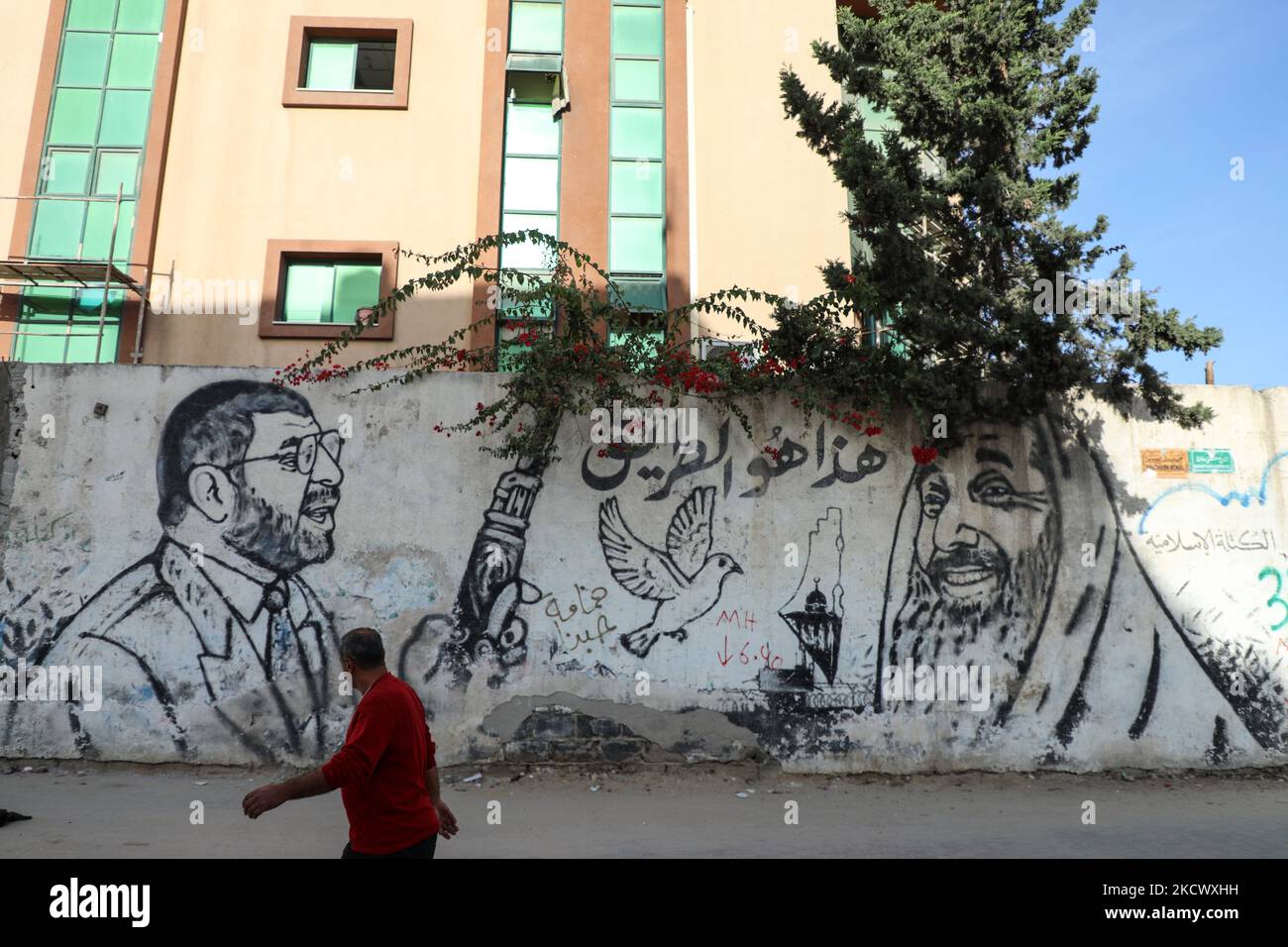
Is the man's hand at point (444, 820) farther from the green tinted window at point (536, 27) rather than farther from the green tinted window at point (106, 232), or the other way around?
the green tinted window at point (536, 27)

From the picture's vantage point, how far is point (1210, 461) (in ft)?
25.1

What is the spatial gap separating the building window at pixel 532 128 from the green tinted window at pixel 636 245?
3.02ft

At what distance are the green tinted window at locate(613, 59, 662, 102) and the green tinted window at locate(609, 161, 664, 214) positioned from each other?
3.89ft

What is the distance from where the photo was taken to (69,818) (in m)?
5.67

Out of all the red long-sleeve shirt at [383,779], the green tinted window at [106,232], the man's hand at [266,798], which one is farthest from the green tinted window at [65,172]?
the man's hand at [266,798]

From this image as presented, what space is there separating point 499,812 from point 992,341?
5.03 metres

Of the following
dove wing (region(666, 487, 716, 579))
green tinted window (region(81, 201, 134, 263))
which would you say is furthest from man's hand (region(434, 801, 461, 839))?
green tinted window (region(81, 201, 134, 263))

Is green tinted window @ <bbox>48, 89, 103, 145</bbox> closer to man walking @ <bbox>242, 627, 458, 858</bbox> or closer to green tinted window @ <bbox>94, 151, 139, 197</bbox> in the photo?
green tinted window @ <bbox>94, 151, 139, 197</bbox>

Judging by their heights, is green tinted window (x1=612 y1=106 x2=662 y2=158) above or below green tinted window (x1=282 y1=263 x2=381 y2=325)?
above

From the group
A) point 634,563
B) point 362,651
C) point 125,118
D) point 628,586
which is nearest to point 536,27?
point 125,118

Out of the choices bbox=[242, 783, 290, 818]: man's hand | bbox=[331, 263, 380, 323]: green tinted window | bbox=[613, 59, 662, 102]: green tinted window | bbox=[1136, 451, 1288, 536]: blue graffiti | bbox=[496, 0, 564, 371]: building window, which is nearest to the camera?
bbox=[242, 783, 290, 818]: man's hand

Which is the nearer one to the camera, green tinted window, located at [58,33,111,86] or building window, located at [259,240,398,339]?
building window, located at [259,240,398,339]

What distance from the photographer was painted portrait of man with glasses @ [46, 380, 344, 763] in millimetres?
6934

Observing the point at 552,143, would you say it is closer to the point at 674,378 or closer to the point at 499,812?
the point at 674,378
